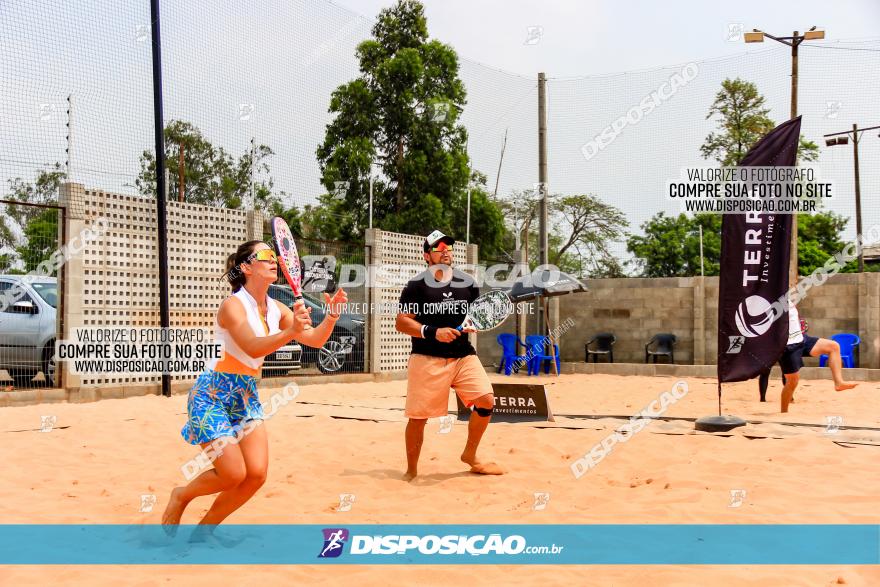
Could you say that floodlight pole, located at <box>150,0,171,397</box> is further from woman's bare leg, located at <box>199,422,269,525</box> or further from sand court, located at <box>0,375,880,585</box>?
woman's bare leg, located at <box>199,422,269,525</box>

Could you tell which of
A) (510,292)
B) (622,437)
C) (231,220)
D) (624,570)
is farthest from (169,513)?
(510,292)

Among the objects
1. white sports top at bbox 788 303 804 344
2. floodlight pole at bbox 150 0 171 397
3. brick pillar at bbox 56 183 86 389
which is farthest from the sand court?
floodlight pole at bbox 150 0 171 397

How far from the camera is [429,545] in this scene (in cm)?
367

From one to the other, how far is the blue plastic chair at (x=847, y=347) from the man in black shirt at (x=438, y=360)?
10.6 metres

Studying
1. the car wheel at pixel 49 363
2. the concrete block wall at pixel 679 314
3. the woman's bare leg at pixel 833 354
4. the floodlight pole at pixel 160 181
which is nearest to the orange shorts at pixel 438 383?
the woman's bare leg at pixel 833 354

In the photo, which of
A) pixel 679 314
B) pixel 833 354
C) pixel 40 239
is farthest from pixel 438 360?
pixel 679 314

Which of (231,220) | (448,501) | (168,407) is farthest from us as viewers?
(231,220)

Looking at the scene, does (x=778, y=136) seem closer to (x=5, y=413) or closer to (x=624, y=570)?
(x=624, y=570)

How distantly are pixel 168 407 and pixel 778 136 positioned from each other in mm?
7051

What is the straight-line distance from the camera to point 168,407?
8391 millimetres

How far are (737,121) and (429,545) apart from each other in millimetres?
30177

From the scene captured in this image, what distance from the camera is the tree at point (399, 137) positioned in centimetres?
2247

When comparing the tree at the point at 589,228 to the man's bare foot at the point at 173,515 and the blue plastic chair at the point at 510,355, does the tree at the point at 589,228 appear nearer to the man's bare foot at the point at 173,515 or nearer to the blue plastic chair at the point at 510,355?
the blue plastic chair at the point at 510,355

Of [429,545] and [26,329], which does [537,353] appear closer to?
[26,329]
